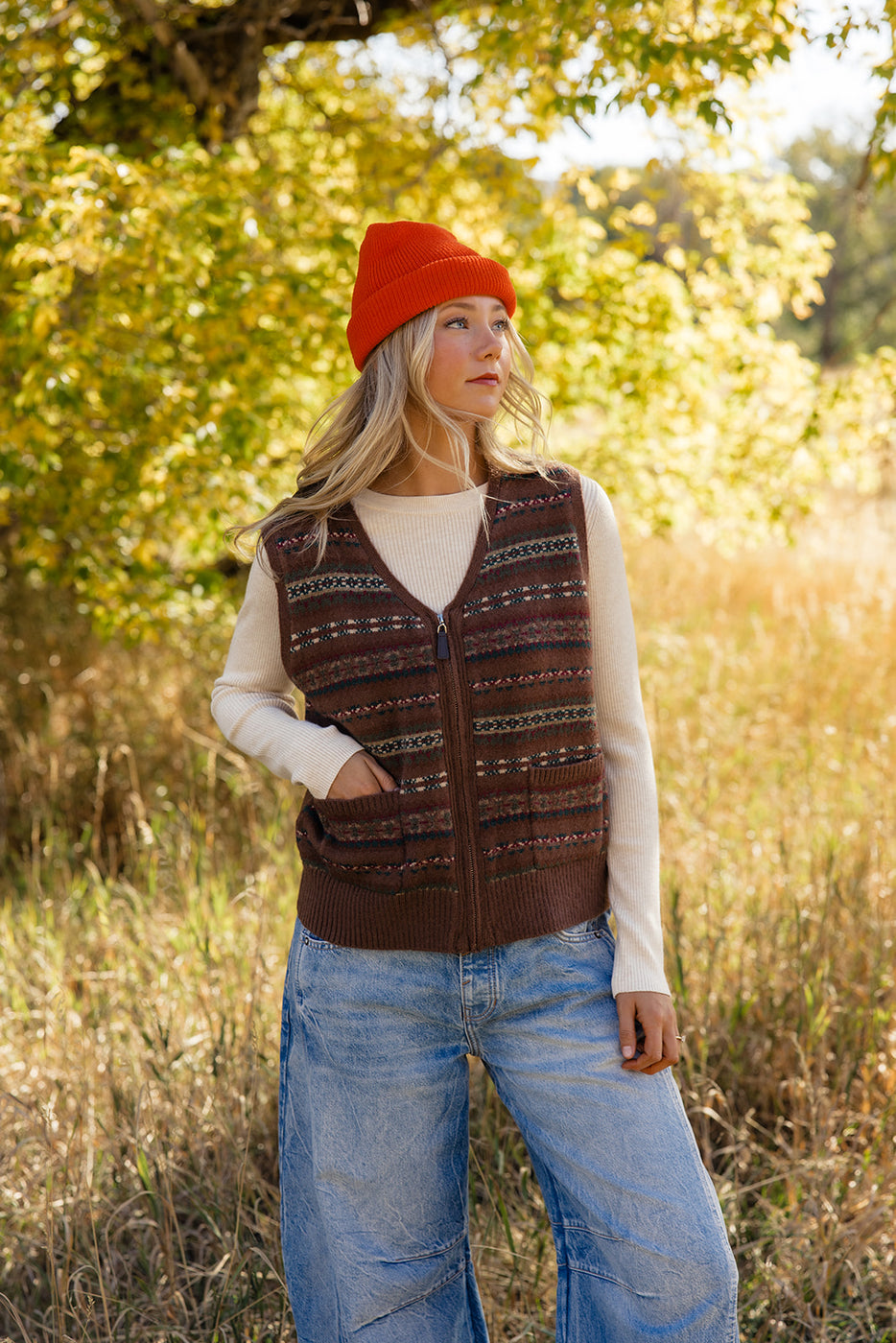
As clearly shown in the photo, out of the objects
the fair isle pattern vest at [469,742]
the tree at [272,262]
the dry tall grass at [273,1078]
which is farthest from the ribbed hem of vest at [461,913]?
the tree at [272,262]

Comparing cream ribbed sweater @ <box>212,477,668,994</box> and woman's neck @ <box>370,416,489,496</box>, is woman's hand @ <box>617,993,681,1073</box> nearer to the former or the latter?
cream ribbed sweater @ <box>212,477,668,994</box>

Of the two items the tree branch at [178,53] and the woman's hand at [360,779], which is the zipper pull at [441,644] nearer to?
the woman's hand at [360,779]

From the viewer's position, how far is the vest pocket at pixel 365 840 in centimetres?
156

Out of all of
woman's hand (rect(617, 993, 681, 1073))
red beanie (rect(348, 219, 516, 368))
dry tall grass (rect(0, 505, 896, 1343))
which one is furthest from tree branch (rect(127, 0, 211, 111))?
woman's hand (rect(617, 993, 681, 1073))

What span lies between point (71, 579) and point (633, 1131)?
12.6ft

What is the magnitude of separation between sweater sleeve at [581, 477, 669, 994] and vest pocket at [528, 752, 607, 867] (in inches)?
2.0

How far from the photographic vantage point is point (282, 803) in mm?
4004

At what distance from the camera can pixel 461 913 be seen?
1.54 m

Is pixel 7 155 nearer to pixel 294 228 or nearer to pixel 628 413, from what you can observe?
pixel 294 228

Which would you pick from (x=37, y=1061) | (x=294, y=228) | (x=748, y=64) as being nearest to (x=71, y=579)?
(x=294, y=228)

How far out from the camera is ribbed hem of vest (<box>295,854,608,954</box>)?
60.8 inches

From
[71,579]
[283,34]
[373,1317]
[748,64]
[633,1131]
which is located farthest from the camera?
[283,34]

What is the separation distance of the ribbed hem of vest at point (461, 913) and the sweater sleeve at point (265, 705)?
185 mm

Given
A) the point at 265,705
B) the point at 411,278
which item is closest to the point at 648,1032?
the point at 265,705
